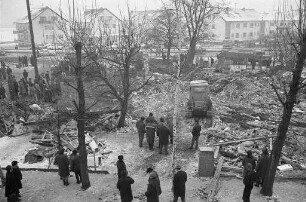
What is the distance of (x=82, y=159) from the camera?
372 inches

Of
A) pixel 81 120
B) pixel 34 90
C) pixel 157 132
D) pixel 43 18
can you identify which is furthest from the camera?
pixel 43 18

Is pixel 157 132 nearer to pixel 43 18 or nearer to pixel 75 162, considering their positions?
pixel 75 162

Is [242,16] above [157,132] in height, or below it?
above

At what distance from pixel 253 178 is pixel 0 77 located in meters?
25.9

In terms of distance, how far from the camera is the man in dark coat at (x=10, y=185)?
8.80 m

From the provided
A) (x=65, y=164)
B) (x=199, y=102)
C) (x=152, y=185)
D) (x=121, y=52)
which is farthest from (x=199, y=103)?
(x=152, y=185)

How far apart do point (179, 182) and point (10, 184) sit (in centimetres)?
502

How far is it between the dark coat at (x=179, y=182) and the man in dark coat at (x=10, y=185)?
4825mm

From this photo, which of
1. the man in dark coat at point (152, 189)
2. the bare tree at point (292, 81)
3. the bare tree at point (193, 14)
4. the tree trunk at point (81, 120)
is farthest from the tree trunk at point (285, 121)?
the bare tree at point (193, 14)

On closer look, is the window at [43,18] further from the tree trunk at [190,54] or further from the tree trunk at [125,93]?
the tree trunk at [125,93]

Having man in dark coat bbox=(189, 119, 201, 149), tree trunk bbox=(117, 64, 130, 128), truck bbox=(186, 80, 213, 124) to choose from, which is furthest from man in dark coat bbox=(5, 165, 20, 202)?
truck bbox=(186, 80, 213, 124)

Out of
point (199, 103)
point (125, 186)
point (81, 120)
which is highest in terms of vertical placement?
point (81, 120)

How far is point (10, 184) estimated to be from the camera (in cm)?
Result: 885

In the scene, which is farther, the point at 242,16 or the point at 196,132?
the point at 242,16
